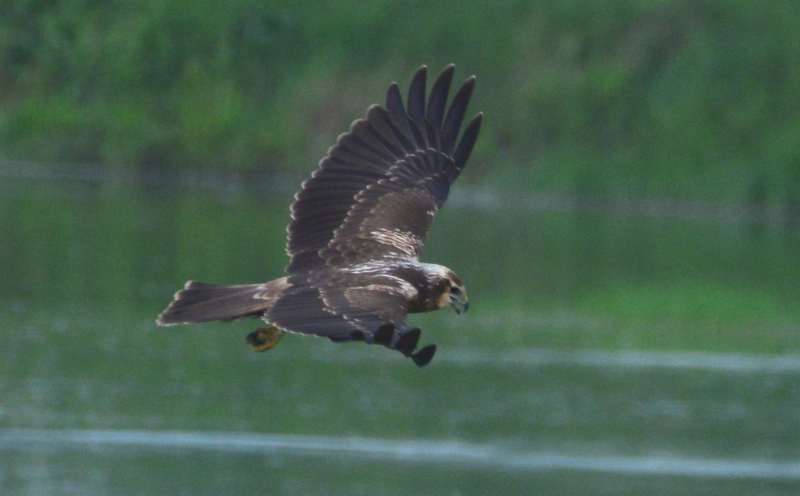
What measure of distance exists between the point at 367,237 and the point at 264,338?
39.3 inches

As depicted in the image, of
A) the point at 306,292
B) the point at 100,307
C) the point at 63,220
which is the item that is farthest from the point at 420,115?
the point at 63,220

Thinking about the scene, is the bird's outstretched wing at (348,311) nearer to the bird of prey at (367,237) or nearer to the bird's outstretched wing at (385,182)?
the bird of prey at (367,237)

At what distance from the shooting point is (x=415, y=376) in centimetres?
2645

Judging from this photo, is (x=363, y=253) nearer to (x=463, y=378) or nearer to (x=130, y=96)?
(x=130, y=96)

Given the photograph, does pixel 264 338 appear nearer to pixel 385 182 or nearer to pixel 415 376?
pixel 385 182

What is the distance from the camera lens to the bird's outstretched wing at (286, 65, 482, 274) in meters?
10.4

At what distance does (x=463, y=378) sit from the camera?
26.3 metres

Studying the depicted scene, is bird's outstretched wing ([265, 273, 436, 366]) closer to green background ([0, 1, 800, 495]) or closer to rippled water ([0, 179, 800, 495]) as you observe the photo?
green background ([0, 1, 800, 495])

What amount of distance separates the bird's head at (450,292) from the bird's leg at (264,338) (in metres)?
0.67

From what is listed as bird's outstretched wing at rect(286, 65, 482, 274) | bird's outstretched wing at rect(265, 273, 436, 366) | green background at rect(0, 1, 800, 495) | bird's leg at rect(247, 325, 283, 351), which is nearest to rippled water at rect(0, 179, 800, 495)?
green background at rect(0, 1, 800, 495)

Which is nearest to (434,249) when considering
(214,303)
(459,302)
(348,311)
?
(459,302)

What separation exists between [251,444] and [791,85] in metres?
32.6

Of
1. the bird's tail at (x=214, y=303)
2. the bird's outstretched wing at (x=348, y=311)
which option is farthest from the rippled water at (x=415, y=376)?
the bird's outstretched wing at (x=348, y=311)

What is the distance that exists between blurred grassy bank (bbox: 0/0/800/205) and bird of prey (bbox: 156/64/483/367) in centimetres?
2882
